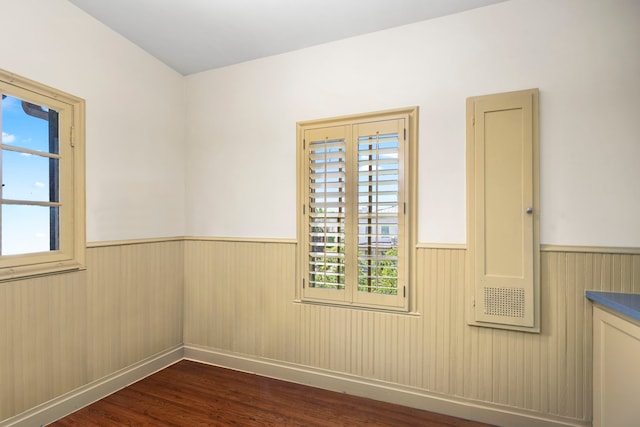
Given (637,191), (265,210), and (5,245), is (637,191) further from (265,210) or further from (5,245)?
(5,245)

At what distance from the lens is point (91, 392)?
7.46 ft

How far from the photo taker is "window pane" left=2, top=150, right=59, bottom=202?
6.31ft

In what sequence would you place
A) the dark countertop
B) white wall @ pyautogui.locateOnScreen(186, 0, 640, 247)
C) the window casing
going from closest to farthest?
1. the dark countertop
2. white wall @ pyautogui.locateOnScreen(186, 0, 640, 247)
3. the window casing

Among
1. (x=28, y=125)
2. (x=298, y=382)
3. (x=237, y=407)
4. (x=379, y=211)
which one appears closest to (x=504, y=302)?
(x=379, y=211)

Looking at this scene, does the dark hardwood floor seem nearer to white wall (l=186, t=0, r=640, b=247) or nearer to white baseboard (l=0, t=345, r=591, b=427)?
white baseboard (l=0, t=345, r=591, b=427)

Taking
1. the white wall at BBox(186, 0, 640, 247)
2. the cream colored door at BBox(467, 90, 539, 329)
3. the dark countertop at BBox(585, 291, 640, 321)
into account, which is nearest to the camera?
the dark countertop at BBox(585, 291, 640, 321)

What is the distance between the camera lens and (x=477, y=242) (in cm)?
210

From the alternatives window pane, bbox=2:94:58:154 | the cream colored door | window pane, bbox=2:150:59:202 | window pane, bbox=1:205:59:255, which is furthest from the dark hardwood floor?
window pane, bbox=2:94:58:154

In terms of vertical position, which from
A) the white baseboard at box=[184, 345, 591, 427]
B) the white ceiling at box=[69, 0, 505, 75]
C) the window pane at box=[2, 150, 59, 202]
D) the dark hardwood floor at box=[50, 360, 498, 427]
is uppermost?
the white ceiling at box=[69, 0, 505, 75]

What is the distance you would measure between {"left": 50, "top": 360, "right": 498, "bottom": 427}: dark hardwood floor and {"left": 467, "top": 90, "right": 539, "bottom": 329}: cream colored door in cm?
79

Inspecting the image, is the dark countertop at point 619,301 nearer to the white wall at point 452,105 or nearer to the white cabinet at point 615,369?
the white cabinet at point 615,369

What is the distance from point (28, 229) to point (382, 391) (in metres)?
2.55

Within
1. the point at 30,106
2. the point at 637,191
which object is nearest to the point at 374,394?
the point at 637,191

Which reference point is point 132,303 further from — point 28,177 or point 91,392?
point 28,177
